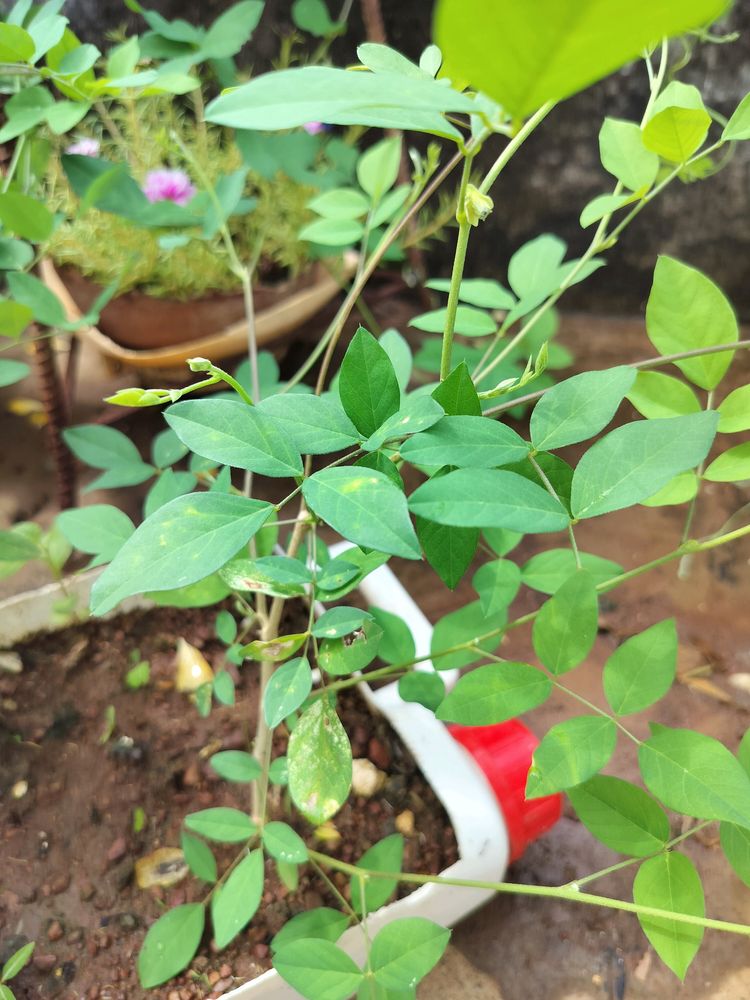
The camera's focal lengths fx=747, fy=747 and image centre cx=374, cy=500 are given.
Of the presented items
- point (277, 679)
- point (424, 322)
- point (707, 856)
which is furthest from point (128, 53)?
point (707, 856)

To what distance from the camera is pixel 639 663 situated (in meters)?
0.49

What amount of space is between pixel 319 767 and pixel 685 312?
1.20ft

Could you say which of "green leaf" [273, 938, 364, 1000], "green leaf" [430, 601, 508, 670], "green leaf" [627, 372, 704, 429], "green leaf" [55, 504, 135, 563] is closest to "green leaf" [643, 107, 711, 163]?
"green leaf" [627, 372, 704, 429]

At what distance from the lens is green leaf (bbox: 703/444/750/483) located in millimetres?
460

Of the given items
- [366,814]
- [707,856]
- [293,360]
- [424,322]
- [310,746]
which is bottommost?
[707,856]

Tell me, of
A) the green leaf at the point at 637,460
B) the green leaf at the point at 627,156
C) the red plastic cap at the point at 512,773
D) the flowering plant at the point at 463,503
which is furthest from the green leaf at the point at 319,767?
the green leaf at the point at 627,156

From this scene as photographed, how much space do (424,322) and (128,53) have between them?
14.1 inches

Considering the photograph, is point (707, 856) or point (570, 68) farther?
point (707, 856)

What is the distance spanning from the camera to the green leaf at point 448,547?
0.40m

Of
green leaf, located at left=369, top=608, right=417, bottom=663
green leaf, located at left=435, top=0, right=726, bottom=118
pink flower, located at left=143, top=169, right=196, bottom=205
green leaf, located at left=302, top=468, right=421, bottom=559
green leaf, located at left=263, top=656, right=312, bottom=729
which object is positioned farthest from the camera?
pink flower, located at left=143, top=169, right=196, bottom=205

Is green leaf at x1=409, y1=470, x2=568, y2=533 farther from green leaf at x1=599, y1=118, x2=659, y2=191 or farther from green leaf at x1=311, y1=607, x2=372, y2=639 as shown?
green leaf at x1=599, y1=118, x2=659, y2=191

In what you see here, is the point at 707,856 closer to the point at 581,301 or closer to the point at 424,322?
the point at 424,322

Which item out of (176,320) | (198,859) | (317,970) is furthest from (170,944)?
(176,320)

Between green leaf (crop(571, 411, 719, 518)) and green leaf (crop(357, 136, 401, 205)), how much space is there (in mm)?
411
